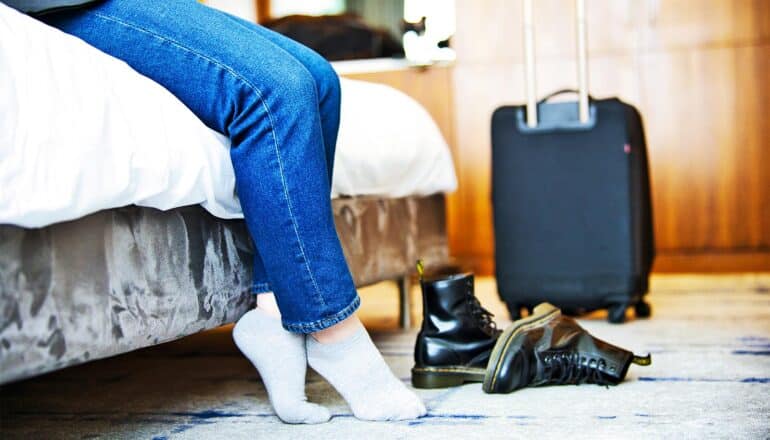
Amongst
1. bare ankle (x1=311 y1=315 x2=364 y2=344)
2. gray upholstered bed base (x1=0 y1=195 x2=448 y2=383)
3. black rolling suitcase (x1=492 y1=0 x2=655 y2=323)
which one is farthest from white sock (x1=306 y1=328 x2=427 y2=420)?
black rolling suitcase (x1=492 y1=0 x2=655 y2=323)

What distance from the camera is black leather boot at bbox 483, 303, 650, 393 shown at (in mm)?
1151

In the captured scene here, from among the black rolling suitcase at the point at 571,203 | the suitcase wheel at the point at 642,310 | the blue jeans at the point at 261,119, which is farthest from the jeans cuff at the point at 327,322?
the suitcase wheel at the point at 642,310

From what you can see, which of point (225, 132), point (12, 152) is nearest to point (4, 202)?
point (12, 152)

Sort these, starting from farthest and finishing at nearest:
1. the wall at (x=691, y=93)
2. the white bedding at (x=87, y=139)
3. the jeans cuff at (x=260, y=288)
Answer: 1. the wall at (x=691, y=93)
2. the jeans cuff at (x=260, y=288)
3. the white bedding at (x=87, y=139)

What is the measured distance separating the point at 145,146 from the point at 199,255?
222 mm

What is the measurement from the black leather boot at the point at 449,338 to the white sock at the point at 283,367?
22 cm

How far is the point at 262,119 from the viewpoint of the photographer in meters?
0.93

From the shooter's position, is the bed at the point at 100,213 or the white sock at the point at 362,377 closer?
the bed at the point at 100,213

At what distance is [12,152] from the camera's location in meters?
0.69

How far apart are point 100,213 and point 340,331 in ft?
1.03

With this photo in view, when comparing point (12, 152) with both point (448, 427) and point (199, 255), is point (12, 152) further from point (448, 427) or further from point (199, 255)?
point (448, 427)

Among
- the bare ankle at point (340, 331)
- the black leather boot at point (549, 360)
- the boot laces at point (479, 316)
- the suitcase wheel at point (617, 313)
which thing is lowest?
the suitcase wheel at point (617, 313)

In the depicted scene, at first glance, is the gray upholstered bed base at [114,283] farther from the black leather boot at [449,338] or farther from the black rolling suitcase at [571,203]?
the black rolling suitcase at [571,203]

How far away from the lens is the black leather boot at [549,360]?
3.78 ft
